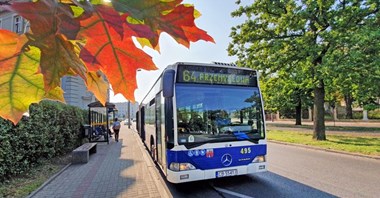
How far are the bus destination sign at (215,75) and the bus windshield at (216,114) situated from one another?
132mm

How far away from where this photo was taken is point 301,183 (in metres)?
7.08

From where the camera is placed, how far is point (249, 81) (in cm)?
706

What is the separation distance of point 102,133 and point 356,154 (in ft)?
53.8

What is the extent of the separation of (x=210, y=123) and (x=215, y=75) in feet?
4.08

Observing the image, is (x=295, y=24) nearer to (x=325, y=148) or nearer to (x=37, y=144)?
(x=325, y=148)

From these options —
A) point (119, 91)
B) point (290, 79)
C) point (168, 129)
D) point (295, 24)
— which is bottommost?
point (168, 129)

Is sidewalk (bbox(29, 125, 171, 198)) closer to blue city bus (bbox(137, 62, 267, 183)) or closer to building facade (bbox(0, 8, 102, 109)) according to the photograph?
blue city bus (bbox(137, 62, 267, 183))

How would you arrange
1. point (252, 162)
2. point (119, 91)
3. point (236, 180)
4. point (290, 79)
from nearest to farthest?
point (119, 91) → point (252, 162) → point (236, 180) → point (290, 79)

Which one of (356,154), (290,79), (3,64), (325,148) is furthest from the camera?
(290,79)

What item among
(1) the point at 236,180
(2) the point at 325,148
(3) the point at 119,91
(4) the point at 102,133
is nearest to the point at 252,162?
(1) the point at 236,180

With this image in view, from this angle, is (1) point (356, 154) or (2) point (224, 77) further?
(1) point (356, 154)

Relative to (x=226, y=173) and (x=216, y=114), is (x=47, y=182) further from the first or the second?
(x=216, y=114)

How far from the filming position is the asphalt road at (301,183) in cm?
630

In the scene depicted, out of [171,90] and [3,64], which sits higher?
[171,90]
